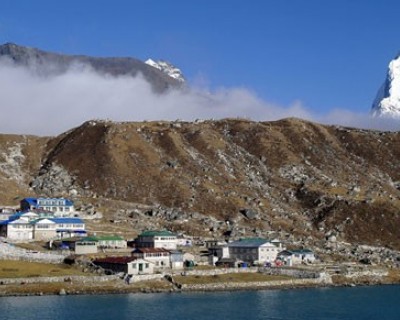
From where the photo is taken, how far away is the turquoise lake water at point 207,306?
85438mm

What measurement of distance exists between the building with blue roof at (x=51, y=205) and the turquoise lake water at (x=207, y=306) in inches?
2264

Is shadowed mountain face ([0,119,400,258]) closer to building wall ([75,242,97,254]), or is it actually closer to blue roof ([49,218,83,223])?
blue roof ([49,218,83,223])

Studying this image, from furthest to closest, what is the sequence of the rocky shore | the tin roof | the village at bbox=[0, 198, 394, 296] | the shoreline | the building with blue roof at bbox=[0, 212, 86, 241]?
the building with blue roof at bbox=[0, 212, 86, 241] < the village at bbox=[0, 198, 394, 296] < the tin roof < the rocky shore < the shoreline

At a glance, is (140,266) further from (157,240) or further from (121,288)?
(157,240)

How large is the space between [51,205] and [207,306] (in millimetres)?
71610

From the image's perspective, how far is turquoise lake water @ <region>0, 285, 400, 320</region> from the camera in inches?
3364

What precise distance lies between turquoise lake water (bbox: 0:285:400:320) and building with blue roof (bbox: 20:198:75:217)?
A: 57497 mm

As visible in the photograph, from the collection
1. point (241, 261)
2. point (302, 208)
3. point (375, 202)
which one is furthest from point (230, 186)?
point (241, 261)

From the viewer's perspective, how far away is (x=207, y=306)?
3669 inches

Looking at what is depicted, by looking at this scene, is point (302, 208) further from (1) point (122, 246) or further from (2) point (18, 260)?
(2) point (18, 260)

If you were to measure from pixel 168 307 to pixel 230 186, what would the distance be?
327 ft

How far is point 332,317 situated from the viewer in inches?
3489

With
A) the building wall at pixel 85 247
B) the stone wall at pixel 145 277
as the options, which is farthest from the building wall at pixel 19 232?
the stone wall at pixel 145 277

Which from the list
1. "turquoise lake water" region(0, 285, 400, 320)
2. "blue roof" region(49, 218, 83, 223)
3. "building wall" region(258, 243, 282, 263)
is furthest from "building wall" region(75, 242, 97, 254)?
"building wall" region(258, 243, 282, 263)
